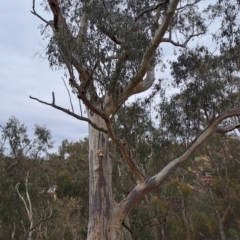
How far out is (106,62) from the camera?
19.0 feet

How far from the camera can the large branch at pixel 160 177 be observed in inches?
262

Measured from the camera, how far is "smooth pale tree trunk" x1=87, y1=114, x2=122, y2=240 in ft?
21.8

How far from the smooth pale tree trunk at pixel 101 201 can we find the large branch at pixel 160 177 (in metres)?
0.23

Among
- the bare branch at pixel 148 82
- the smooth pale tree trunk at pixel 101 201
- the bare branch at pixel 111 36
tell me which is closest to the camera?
the bare branch at pixel 111 36

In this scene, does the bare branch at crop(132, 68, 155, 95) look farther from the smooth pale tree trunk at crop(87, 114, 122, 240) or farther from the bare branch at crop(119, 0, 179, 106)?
the bare branch at crop(119, 0, 179, 106)

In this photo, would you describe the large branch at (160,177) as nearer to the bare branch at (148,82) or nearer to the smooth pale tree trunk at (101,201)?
the smooth pale tree trunk at (101,201)

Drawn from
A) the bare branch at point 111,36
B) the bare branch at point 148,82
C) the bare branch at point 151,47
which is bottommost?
the bare branch at point 151,47

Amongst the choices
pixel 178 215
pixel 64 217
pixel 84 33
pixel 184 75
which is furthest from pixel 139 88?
pixel 64 217

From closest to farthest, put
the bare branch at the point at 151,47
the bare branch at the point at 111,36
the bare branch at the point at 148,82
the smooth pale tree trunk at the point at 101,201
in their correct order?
the bare branch at the point at 151,47 < the bare branch at the point at 111,36 < the smooth pale tree trunk at the point at 101,201 < the bare branch at the point at 148,82

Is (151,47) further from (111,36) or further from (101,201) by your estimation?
(101,201)

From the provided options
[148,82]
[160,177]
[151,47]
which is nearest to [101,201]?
[160,177]

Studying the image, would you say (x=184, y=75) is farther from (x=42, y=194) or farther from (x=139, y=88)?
(x=42, y=194)

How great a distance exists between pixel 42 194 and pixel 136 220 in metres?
5.70

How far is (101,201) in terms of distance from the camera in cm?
674
